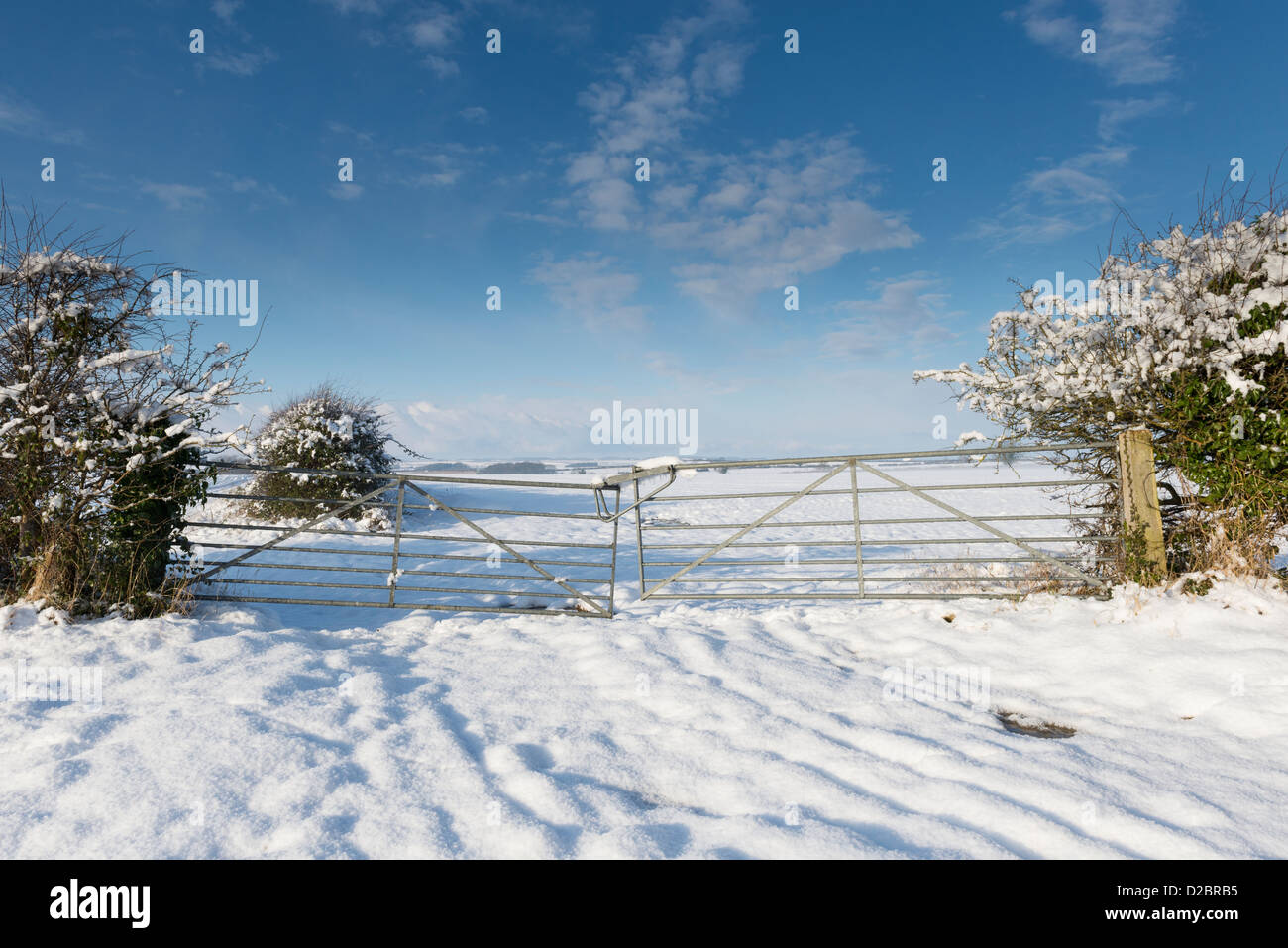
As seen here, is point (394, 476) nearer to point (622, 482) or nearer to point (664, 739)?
point (622, 482)

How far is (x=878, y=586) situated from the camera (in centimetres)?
744

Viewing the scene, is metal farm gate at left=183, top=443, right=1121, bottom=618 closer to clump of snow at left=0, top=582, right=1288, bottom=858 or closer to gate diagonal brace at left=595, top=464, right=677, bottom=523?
gate diagonal brace at left=595, top=464, right=677, bottom=523

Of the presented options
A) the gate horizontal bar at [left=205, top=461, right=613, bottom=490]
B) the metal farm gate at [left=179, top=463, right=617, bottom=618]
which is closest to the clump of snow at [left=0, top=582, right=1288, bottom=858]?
the metal farm gate at [left=179, top=463, right=617, bottom=618]

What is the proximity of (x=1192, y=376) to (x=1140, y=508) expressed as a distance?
46.0 inches

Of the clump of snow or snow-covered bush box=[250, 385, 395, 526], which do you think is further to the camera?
snow-covered bush box=[250, 385, 395, 526]

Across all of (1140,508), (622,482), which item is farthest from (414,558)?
(1140,508)

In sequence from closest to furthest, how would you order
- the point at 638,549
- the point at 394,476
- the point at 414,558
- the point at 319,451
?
1. the point at 394,476
2. the point at 638,549
3. the point at 414,558
4. the point at 319,451

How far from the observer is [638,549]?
6.64m

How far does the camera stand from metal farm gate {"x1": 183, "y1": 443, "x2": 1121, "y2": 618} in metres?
5.55

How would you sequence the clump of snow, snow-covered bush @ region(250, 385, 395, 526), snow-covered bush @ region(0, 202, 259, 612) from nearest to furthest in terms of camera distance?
the clump of snow < snow-covered bush @ region(0, 202, 259, 612) < snow-covered bush @ region(250, 385, 395, 526)

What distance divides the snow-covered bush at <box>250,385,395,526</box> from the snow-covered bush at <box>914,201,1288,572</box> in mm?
9785

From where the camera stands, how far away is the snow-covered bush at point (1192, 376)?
4867 mm

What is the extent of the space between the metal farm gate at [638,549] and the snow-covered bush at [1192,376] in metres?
0.48
